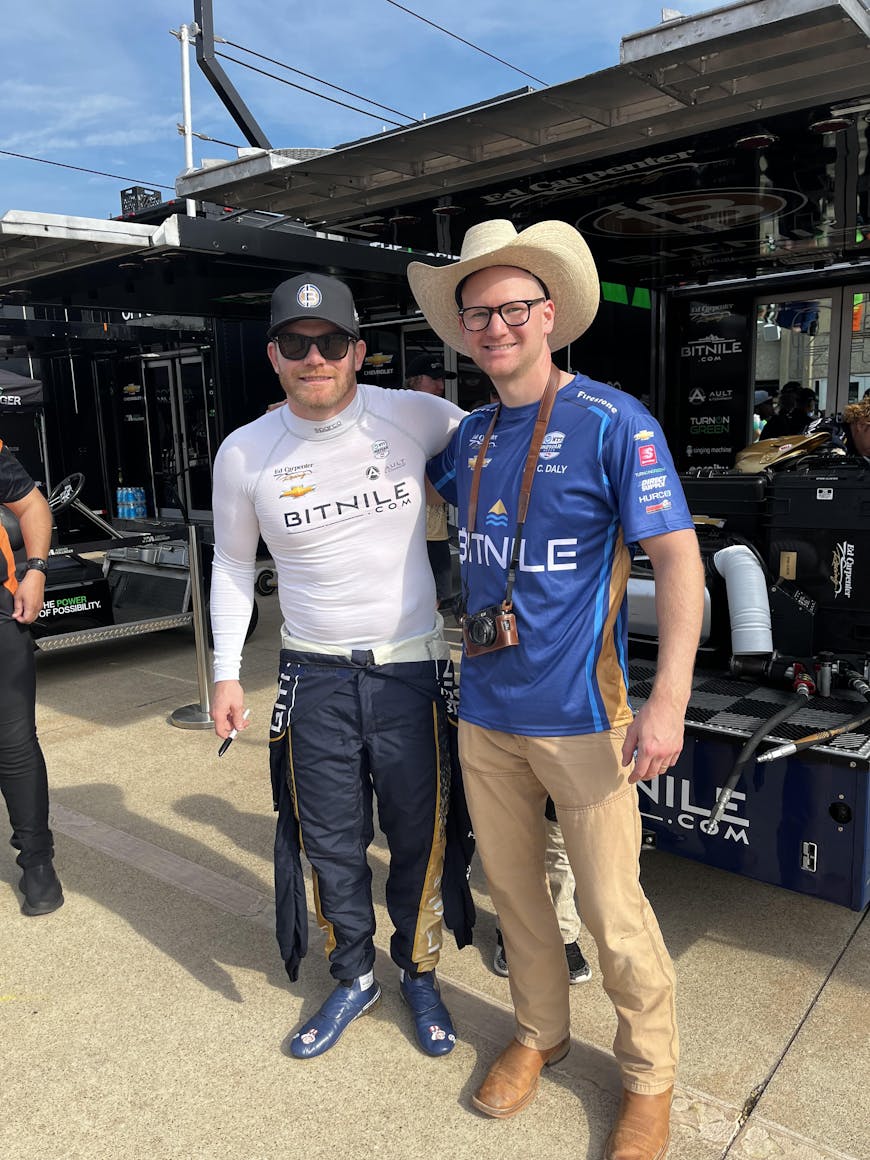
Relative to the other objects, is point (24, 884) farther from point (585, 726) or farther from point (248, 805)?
point (585, 726)

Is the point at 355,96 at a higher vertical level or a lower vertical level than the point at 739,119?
higher

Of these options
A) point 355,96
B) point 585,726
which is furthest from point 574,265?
point 355,96

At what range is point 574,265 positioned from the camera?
1961 millimetres

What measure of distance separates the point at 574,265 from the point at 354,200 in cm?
349

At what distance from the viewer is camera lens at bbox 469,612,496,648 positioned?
190 centimetres

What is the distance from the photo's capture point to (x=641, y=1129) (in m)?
1.88

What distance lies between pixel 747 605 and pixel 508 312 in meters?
1.53

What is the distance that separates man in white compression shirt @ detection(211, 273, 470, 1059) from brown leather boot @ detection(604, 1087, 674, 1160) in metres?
0.51

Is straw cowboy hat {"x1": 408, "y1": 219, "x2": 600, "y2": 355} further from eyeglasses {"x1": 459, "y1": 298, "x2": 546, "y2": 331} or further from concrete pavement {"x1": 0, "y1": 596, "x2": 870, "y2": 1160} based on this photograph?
concrete pavement {"x1": 0, "y1": 596, "x2": 870, "y2": 1160}

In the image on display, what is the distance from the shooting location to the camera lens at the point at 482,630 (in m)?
1.90

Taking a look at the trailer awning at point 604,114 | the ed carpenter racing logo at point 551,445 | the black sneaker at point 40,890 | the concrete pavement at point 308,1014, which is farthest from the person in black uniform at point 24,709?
the trailer awning at point 604,114

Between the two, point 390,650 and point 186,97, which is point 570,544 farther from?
point 186,97

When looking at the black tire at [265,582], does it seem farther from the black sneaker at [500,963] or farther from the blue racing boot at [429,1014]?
the blue racing boot at [429,1014]

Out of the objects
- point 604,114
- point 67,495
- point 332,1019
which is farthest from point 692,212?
point 332,1019
